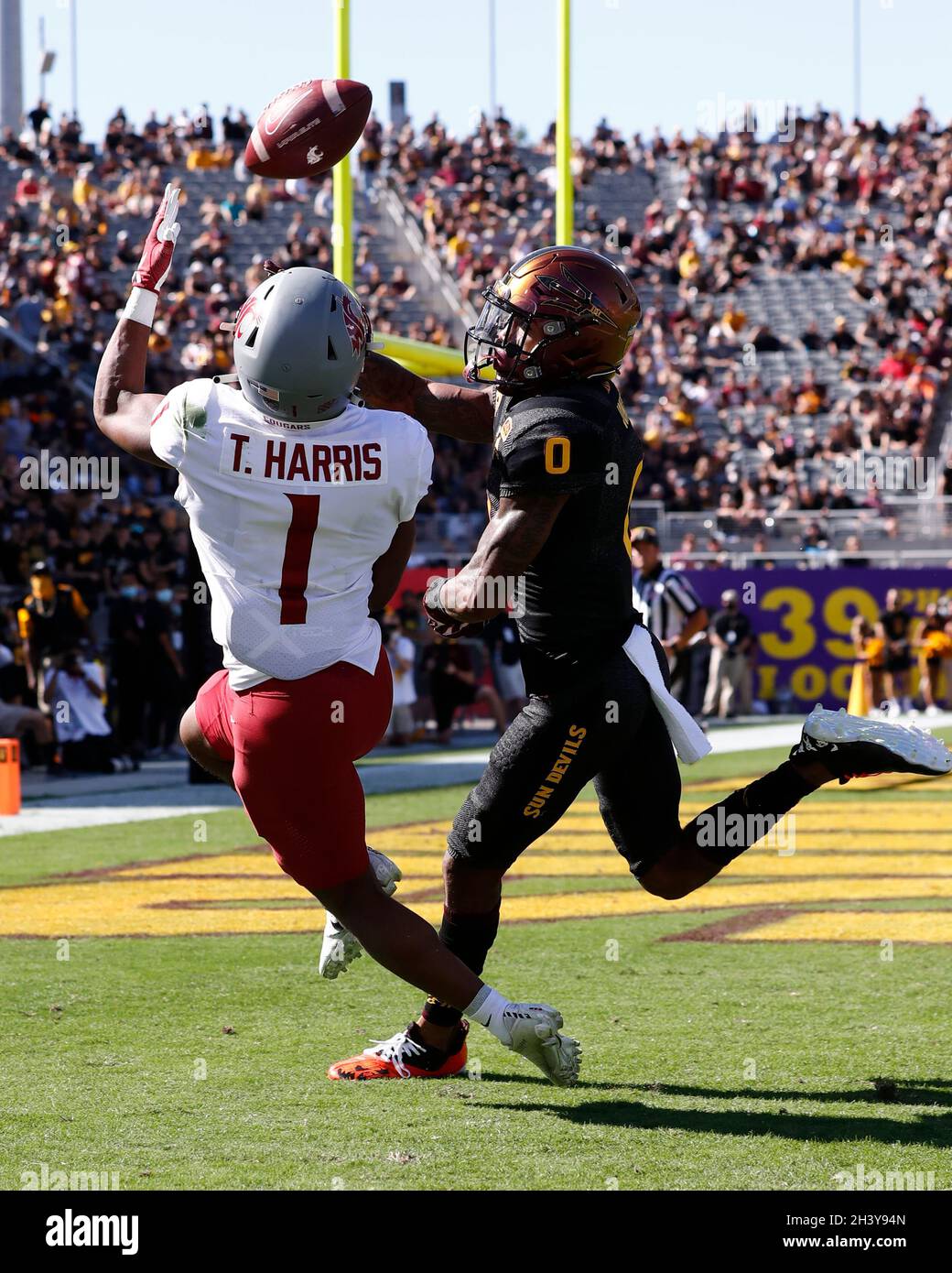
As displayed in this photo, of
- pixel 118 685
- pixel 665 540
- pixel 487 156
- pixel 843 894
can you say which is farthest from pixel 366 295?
pixel 843 894

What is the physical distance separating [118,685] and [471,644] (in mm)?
4820

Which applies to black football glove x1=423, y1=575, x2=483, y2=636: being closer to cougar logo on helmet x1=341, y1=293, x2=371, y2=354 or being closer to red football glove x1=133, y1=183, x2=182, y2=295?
cougar logo on helmet x1=341, y1=293, x2=371, y2=354

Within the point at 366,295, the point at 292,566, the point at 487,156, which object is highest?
the point at 487,156

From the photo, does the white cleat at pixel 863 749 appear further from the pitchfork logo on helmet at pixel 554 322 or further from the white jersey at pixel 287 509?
the white jersey at pixel 287 509

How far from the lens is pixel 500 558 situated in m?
4.23

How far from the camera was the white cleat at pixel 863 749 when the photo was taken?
15.5ft

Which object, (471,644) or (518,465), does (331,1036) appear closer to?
(518,465)

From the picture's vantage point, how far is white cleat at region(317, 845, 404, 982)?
182 inches

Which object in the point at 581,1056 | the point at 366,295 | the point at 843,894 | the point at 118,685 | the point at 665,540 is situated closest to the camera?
the point at 581,1056

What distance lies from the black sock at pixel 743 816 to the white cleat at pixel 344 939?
76cm

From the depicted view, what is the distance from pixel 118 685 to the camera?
15164 mm

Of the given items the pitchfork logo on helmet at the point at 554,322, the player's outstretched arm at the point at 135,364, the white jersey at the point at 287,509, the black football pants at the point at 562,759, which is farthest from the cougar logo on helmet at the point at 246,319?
the black football pants at the point at 562,759

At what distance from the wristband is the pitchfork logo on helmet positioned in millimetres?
777
